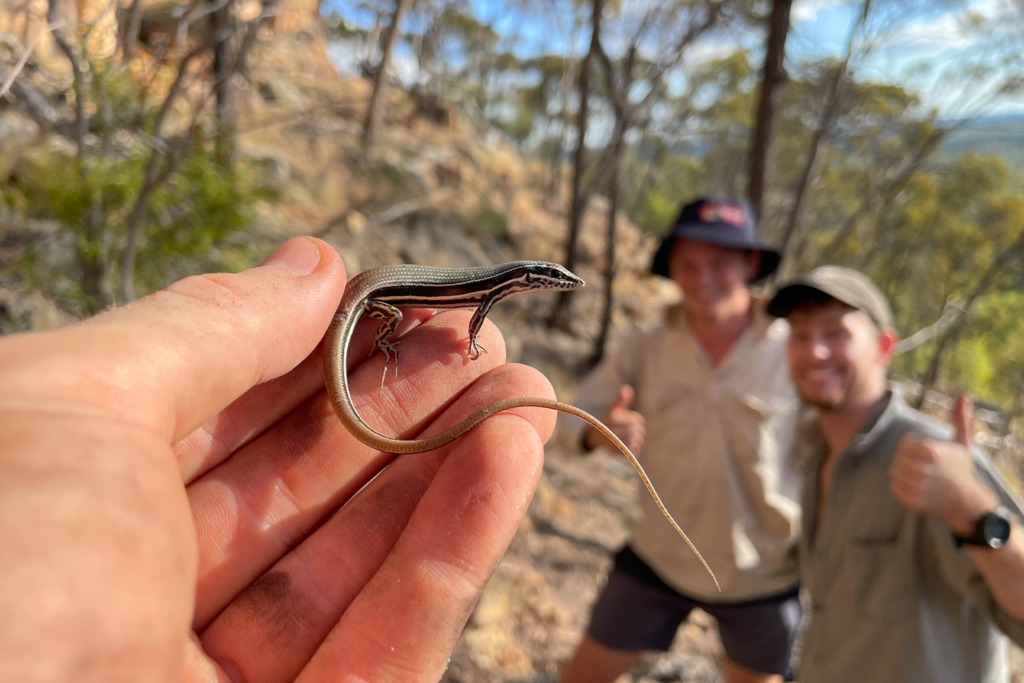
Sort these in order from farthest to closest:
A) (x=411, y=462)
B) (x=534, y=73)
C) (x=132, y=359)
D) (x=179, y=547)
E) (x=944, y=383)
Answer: (x=534, y=73)
(x=944, y=383)
(x=411, y=462)
(x=132, y=359)
(x=179, y=547)

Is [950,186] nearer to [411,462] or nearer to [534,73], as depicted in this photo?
[534,73]

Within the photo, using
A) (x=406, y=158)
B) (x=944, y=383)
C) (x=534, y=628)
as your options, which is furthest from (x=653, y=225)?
(x=534, y=628)

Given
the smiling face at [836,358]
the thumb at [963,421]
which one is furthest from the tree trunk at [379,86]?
the thumb at [963,421]

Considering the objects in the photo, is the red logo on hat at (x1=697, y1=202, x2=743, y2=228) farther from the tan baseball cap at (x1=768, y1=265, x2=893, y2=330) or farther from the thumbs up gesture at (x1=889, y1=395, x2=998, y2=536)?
the thumbs up gesture at (x1=889, y1=395, x2=998, y2=536)

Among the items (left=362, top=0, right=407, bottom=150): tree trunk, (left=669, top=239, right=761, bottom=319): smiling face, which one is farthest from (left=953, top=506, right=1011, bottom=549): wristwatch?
(left=362, top=0, right=407, bottom=150): tree trunk

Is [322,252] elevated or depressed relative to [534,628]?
elevated

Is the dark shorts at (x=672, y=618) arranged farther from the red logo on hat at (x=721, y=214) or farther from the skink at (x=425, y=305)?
the red logo on hat at (x=721, y=214)

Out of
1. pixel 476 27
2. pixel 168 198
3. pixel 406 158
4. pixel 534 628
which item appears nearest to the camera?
pixel 168 198
